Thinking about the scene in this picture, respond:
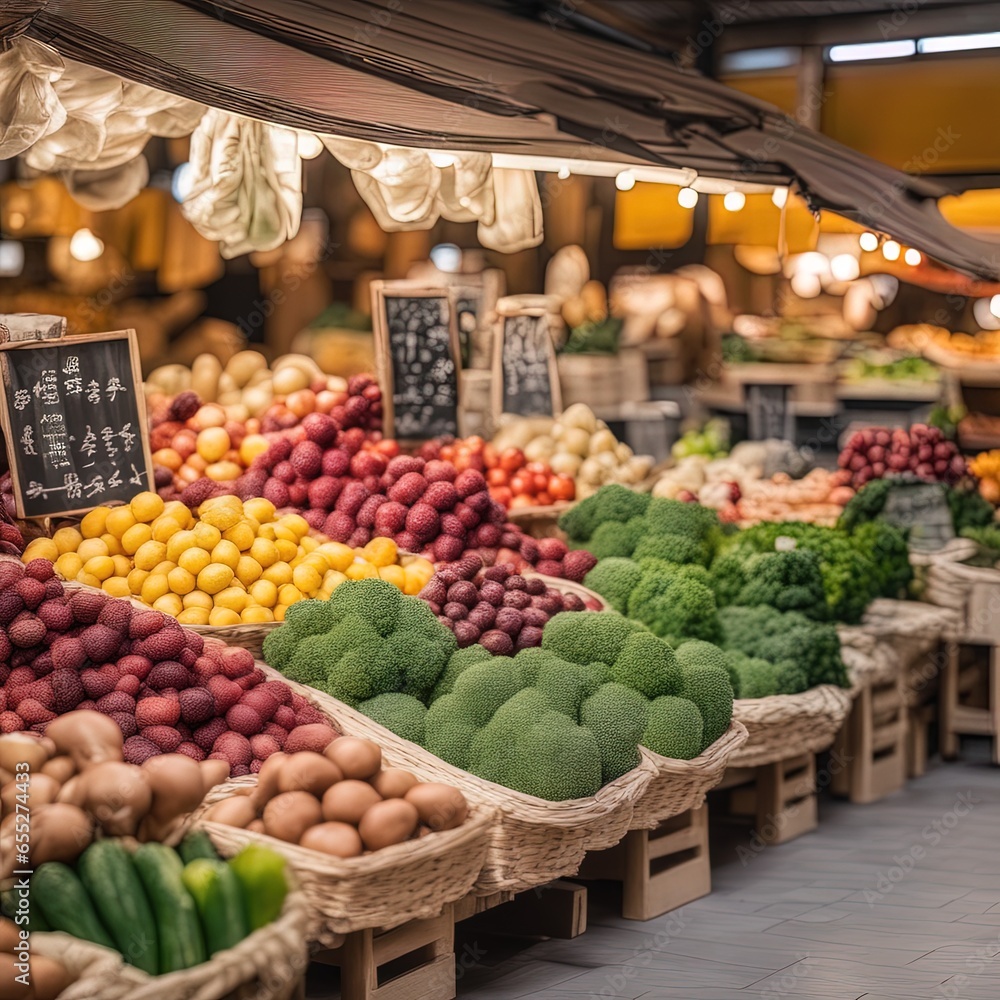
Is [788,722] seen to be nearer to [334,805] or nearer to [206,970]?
[334,805]

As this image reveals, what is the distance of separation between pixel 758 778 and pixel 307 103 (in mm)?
2815

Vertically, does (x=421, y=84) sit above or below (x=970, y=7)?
below

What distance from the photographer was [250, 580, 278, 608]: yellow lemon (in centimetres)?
406

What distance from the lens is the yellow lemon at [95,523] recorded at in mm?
4219

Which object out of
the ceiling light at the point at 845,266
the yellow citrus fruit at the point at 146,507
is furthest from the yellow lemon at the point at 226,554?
the ceiling light at the point at 845,266

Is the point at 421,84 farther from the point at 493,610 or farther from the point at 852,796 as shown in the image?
the point at 852,796

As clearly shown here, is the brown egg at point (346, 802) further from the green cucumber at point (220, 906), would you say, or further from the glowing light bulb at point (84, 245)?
the glowing light bulb at point (84, 245)

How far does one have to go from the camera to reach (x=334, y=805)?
286cm

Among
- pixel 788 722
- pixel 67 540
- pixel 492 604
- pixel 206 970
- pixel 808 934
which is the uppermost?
pixel 67 540

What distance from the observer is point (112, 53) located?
3.54 meters

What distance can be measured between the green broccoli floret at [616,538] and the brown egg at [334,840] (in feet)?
8.05

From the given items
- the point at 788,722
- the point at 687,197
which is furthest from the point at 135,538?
the point at 687,197

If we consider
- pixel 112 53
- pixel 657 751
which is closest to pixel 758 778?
pixel 657 751

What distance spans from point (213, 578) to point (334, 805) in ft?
4.31
